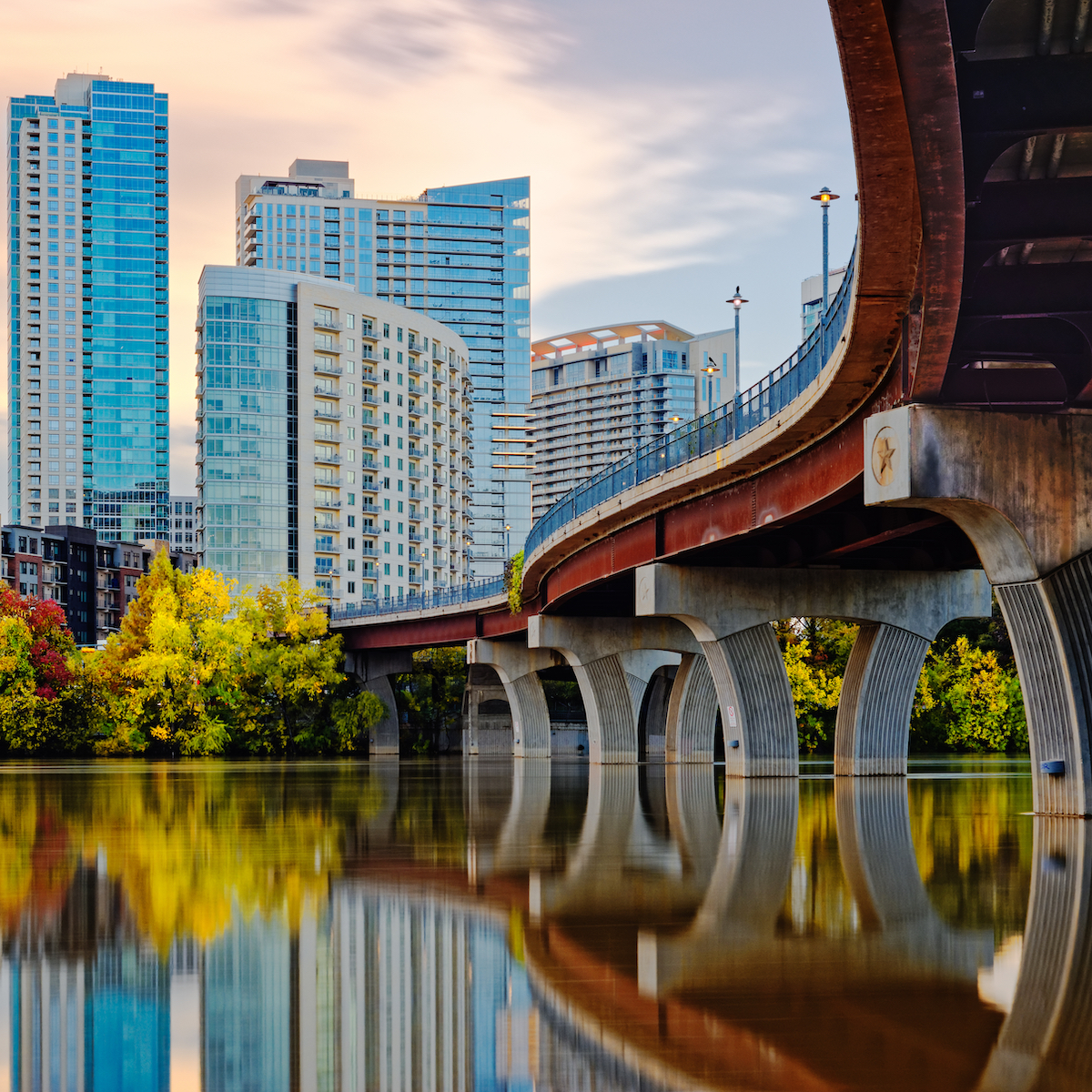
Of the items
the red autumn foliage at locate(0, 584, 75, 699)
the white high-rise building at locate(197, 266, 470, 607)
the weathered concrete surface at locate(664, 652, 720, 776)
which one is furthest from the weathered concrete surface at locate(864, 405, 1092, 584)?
the white high-rise building at locate(197, 266, 470, 607)

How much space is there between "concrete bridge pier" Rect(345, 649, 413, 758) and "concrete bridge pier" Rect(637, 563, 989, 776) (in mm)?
51047

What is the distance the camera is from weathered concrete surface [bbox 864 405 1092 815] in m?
22.9

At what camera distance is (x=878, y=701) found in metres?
41.9

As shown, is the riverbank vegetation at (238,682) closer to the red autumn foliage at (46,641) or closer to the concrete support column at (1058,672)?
the red autumn foliage at (46,641)

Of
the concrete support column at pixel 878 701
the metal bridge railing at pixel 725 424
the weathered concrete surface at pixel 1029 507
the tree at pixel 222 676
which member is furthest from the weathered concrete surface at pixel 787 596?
the tree at pixel 222 676

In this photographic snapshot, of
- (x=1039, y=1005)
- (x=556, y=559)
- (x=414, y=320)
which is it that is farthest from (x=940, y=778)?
(x=414, y=320)

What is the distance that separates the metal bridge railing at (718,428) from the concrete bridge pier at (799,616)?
9.66ft

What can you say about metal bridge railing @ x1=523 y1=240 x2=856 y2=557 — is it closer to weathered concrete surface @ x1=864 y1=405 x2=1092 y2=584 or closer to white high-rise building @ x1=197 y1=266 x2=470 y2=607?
weathered concrete surface @ x1=864 y1=405 x2=1092 y2=584

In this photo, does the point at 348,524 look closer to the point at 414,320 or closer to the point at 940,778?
the point at 414,320

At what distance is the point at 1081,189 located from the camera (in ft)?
55.1

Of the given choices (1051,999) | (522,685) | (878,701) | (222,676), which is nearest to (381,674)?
(222,676)

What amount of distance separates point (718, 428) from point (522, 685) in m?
43.0

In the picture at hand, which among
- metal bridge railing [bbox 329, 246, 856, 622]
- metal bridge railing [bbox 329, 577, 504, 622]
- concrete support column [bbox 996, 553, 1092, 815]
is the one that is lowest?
concrete support column [bbox 996, 553, 1092, 815]

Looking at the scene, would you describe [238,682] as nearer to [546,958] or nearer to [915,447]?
[915,447]
